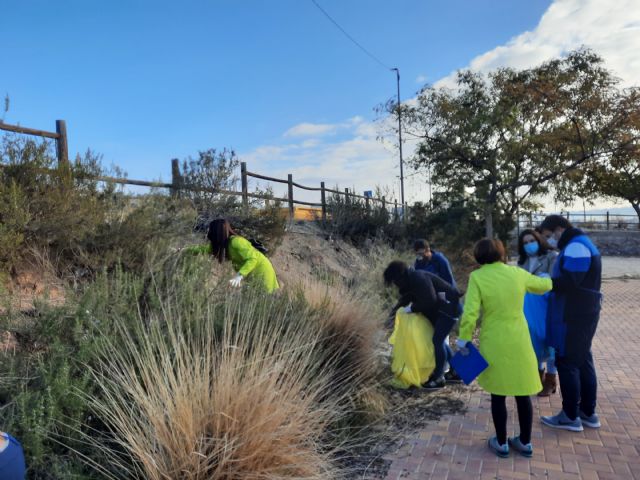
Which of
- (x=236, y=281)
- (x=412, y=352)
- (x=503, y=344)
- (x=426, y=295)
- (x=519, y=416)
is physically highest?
(x=236, y=281)

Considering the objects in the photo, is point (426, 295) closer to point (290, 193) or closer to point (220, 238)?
point (220, 238)

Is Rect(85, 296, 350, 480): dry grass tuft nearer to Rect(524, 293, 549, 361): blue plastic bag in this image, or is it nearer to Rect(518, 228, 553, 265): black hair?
Rect(524, 293, 549, 361): blue plastic bag

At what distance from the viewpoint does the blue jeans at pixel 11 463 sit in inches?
64.9

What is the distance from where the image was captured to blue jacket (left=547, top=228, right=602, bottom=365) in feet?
11.6

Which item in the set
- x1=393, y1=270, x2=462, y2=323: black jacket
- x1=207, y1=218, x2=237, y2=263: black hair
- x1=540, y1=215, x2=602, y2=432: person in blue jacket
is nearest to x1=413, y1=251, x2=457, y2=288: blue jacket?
x1=393, y1=270, x2=462, y2=323: black jacket

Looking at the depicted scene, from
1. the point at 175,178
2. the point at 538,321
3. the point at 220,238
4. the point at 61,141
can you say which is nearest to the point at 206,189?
the point at 175,178

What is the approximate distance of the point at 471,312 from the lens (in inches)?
130

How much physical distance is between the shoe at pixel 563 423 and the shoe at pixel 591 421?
10 cm

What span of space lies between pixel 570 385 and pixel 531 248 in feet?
5.23

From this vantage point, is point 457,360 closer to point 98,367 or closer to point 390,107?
point 98,367

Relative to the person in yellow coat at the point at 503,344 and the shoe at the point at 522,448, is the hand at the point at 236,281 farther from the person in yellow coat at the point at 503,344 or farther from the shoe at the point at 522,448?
the shoe at the point at 522,448

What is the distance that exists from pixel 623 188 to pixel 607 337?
94.1ft

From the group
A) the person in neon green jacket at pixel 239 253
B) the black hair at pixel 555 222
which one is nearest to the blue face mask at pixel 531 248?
the black hair at pixel 555 222

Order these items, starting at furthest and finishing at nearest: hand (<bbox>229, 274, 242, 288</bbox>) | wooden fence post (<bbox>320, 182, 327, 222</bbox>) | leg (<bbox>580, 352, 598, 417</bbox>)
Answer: wooden fence post (<bbox>320, 182, 327, 222</bbox>), hand (<bbox>229, 274, 242, 288</bbox>), leg (<bbox>580, 352, 598, 417</bbox>)
